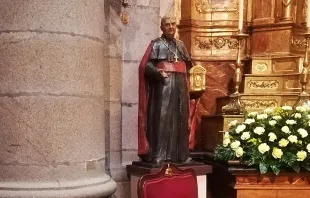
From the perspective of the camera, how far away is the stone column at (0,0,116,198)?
3432 mm

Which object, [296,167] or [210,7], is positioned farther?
[210,7]

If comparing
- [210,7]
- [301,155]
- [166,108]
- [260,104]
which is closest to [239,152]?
[301,155]

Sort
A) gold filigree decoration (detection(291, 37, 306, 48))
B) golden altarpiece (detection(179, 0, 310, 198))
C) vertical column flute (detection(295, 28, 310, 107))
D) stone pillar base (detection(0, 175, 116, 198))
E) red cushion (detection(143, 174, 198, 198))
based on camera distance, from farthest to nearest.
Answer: gold filigree decoration (detection(291, 37, 306, 48)) < golden altarpiece (detection(179, 0, 310, 198)) < vertical column flute (detection(295, 28, 310, 107)) < red cushion (detection(143, 174, 198, 198)) < stone pillar base (detection(0, 175, 116, 198))

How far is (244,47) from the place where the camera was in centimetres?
599

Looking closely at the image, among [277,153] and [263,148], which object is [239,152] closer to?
[263,148]

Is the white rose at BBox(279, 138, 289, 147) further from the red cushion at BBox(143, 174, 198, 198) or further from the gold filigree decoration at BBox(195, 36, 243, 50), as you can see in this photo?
the gold filigree decoration at BBox(195, 36, 243, 50)

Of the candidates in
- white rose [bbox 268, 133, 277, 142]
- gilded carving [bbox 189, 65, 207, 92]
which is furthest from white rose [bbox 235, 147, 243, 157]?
gilded carving [bbox 189, 65, 207, 92]

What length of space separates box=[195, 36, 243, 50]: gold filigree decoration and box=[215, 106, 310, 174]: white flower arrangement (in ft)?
4.15

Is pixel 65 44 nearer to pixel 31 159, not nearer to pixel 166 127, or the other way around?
pixel 31 159

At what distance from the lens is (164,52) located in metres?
4.48

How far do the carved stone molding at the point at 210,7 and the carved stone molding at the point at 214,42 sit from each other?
1.07 feet

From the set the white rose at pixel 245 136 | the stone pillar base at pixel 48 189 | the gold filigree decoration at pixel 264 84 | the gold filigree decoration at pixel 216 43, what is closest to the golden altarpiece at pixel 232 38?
the gold filigree decoration at pixel 216 43

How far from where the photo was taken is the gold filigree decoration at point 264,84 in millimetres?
5547

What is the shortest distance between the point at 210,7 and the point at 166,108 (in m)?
1.94
